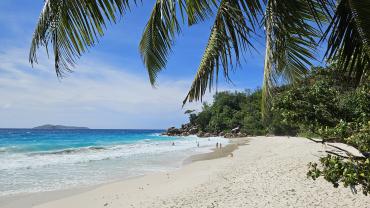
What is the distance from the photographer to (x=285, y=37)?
8.96 feet

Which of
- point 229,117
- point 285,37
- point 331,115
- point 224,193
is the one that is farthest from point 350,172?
point 229,117

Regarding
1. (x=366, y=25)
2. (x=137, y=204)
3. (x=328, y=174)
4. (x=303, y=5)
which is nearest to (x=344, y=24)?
(x=366, y=25)

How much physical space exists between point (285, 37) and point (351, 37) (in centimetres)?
53

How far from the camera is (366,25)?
213cm

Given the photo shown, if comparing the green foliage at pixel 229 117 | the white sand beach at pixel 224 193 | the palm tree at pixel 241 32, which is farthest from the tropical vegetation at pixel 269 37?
the green foliage at pixel 229 117

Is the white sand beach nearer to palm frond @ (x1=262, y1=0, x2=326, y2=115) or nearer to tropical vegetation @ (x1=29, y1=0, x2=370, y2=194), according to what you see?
tropical vegetation @ (x1=29, y1=0, x2=370, y2=194)

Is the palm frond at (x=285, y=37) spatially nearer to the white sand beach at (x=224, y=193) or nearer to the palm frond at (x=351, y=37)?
the palm frond at (x=351, y=37)

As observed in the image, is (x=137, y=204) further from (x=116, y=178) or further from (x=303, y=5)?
(x=303, y=5)

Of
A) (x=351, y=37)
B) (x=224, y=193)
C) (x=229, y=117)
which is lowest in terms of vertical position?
(x=224, y=193)

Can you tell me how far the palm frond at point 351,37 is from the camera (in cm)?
214

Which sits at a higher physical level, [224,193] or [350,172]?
[350,172]

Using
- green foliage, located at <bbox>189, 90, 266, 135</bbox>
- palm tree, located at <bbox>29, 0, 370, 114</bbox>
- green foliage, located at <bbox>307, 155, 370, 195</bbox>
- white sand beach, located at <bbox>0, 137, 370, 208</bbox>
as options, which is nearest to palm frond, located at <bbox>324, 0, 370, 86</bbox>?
palm tree, located at <bbox>29, 0, 370, 114</bbox>

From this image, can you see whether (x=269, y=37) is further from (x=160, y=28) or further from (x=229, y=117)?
(x=229, y=117)

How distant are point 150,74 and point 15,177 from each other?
1463cm
